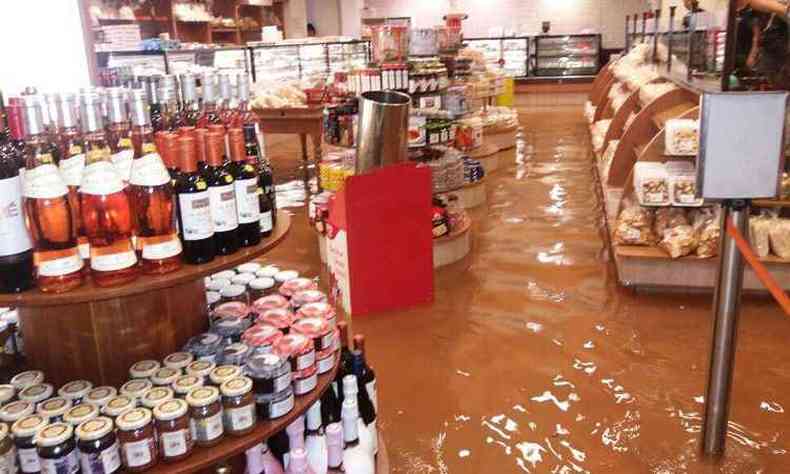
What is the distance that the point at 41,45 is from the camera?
3314mm

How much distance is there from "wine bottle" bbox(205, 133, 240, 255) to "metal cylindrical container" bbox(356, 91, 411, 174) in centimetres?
219

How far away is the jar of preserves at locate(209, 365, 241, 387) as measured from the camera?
1.69 meters

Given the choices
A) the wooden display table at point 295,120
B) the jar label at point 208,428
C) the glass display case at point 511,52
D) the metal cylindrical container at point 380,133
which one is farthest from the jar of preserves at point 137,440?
the glass display case at point 511,52

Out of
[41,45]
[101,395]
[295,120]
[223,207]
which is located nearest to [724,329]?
[223,207]

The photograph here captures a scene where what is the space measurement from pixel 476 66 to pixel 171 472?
8699mm

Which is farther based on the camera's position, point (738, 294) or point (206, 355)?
point (738, 294)

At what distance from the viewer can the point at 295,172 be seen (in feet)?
25.7

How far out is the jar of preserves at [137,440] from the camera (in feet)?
4.91

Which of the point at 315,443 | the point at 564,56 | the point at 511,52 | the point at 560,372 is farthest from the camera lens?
the point at 511,52

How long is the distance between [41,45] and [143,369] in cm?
228

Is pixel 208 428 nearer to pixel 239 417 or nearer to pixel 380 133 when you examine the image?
pixel 239 417

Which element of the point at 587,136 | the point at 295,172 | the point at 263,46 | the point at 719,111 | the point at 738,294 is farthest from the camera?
the point at 587,136

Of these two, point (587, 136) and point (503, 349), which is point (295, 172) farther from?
point (503, 349)

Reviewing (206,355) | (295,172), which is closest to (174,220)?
(206,355)
